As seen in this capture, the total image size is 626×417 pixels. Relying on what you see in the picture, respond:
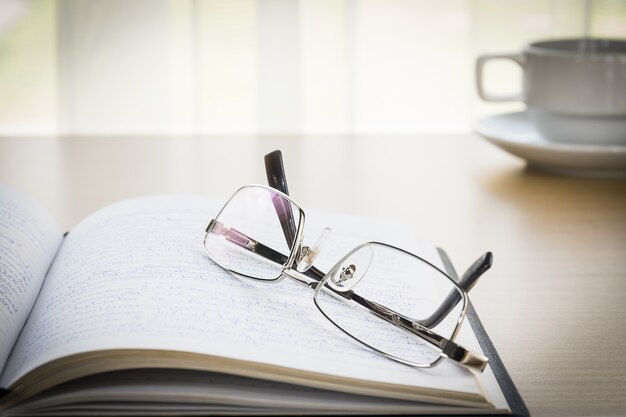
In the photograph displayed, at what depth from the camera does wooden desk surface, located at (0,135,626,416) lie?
1.94 feet

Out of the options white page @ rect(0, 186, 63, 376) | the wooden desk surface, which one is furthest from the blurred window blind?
white page @ rect(0, 186, 63, 376)

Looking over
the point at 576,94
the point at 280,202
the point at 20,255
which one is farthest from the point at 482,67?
the point at 20,255

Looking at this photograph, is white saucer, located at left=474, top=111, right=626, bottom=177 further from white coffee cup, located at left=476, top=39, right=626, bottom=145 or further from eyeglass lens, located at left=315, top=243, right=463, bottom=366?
eyeglass lens, located at left=315, top=243, right=463, bottom=366

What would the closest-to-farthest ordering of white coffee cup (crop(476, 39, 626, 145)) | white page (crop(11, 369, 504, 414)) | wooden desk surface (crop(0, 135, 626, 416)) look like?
white page (crop(11, 369, 504, 414)) → wooden desk surface (crop(0, 135, 626, 416)) → white coffee cup (crop(476, 39, 626, 145))

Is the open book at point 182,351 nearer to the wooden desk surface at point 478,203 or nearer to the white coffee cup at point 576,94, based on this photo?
A: the wooden desk surface at point 478,203

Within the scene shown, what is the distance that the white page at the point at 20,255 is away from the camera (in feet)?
1.81

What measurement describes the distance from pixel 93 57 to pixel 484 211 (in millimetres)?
1066

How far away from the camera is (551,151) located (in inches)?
39.6

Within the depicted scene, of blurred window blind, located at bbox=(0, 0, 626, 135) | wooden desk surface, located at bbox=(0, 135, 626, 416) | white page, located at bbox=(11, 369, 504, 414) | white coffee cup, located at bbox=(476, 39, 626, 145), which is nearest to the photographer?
white page, located at bbox=(11, 369, 504, 414)

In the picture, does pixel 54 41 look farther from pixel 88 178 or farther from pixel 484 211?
pixel 484 211

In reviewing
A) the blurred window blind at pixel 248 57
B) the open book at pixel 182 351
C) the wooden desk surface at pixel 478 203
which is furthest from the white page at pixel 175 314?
the blurred window blind at pixel 248 57

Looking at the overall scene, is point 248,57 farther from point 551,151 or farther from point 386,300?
point 386,300

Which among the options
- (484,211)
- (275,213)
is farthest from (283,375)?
(484,211)

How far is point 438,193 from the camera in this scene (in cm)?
101
